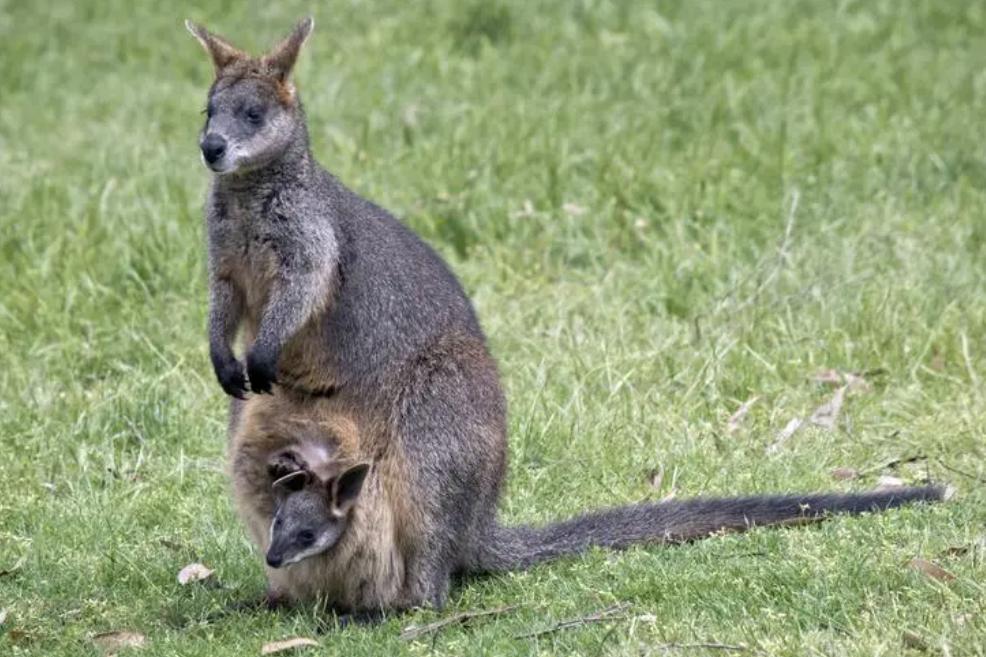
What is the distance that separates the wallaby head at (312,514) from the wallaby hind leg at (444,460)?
203 millimetres

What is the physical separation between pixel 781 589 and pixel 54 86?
24.5 ft

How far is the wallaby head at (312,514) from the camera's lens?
536 cm

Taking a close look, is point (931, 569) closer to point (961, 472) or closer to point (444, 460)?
point (961, 472)

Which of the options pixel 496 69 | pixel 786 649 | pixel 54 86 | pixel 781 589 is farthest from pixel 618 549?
pixel 54 86

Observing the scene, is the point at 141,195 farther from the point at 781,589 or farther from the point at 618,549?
the point at 781,589

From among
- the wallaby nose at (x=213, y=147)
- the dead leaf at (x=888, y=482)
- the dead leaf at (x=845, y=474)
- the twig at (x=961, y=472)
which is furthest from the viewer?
the dead leaf at (x=845, y=474)

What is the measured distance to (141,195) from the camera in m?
9.25

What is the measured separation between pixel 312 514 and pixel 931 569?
173cm

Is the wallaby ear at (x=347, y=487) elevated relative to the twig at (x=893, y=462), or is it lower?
elevated

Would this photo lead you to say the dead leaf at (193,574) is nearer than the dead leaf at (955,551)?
No

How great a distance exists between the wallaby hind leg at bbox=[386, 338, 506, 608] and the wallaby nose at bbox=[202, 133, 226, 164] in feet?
2.77

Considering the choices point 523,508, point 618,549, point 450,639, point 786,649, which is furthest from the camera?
point 523,508

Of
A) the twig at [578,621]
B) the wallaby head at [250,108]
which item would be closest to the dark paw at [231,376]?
the wallaby head at [250,108]

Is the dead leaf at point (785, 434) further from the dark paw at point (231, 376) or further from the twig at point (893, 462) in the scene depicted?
the dark paw at point (231, 376)
